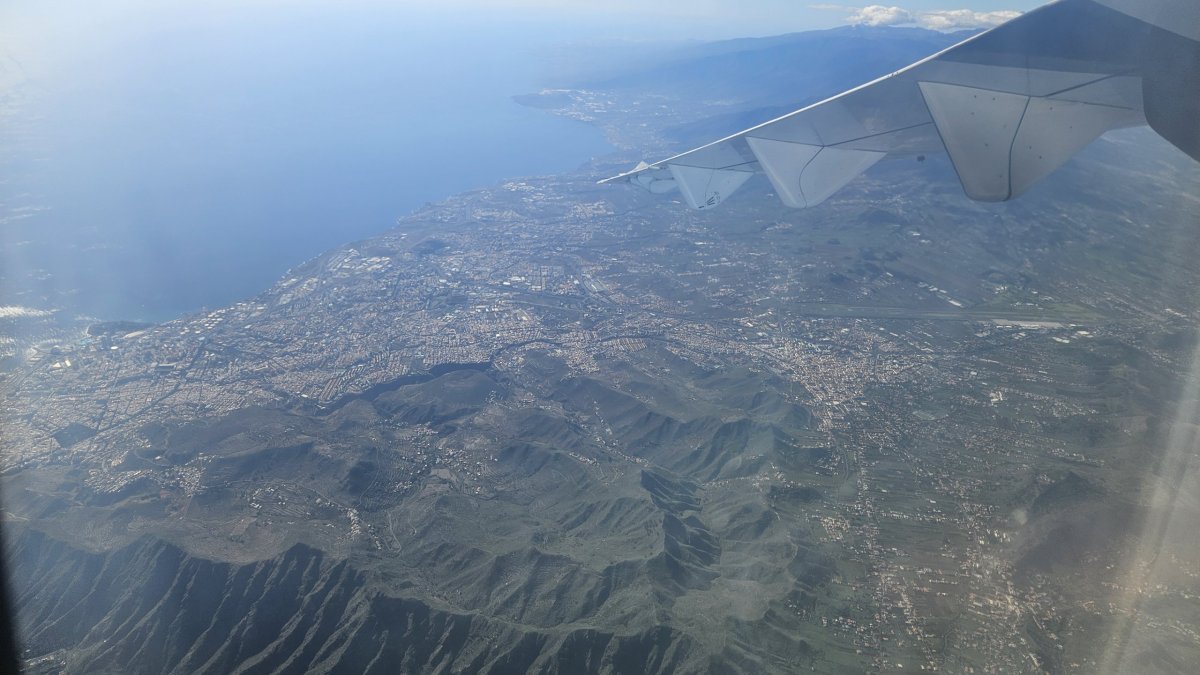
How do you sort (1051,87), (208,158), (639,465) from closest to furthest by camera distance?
(1051,87) < (639,465) < (208,158)

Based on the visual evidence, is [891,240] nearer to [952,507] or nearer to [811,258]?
[811,258]

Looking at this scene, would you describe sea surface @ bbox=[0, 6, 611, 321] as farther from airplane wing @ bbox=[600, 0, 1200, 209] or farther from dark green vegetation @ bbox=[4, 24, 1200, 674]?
airplane wing @ bbox=[600, 0, 1200, 209]

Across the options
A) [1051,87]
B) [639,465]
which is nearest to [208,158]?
[639,465]

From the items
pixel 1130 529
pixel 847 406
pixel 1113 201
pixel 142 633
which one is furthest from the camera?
pixel 1113 201

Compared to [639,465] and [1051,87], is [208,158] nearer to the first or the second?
[639,465]

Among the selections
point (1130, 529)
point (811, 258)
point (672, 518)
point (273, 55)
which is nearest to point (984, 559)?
point (1130, 529)

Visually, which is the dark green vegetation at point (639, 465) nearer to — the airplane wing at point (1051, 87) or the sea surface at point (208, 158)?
the sea surface at point (208, 158)

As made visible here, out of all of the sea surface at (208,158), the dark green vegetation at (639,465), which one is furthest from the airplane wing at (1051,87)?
the sea surface at (208,158)
